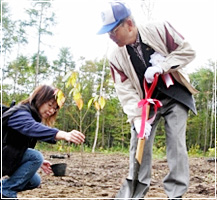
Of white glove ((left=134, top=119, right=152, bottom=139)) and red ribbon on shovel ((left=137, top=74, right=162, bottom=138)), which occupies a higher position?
red ribbon on shovel ((left=137, top=74, right=162, bottom=138))

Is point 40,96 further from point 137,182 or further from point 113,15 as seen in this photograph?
point 137,182

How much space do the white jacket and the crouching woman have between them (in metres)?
0.34

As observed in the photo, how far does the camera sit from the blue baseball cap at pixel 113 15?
1.47 m

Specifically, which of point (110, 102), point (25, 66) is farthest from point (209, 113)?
point (25, 66)

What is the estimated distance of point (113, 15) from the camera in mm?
1477

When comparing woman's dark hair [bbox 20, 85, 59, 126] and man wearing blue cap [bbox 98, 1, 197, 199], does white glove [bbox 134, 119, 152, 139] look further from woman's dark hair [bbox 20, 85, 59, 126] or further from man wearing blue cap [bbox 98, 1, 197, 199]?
woman's dark hair [bbox 20, 85, 59, 126]

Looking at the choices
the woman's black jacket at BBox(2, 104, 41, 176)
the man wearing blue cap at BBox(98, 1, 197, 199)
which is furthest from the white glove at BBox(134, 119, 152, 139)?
the woman's black jacket at BBox(2, 104, 41, 176)

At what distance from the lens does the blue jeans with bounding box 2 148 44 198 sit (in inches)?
55.1

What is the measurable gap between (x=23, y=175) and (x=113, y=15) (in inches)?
31.9

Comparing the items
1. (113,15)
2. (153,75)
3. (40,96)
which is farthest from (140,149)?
(113,15)

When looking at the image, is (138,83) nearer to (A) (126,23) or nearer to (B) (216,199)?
(A) (126,23)

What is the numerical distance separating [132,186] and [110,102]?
4.41m

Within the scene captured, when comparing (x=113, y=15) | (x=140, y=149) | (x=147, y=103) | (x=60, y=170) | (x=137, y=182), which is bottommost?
(x=60, y=170)

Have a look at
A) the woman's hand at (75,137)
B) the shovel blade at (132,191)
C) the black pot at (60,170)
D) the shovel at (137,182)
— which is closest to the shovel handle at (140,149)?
the shovel at (137,182)
